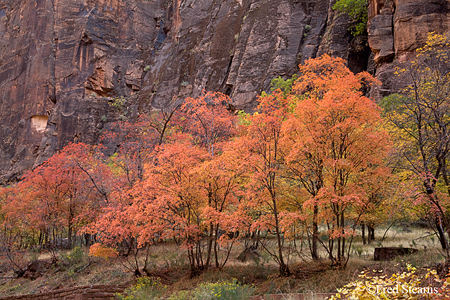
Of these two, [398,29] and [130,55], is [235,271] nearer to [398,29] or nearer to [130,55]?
[398,29]

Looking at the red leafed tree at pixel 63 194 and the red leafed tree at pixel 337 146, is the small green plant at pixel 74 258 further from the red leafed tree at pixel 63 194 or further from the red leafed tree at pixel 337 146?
Answer: the red leafed tree at pixel 337 146

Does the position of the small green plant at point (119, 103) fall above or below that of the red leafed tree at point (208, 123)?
above

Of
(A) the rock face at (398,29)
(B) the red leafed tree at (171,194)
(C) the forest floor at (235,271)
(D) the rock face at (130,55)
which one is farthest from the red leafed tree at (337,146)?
(D) the rock face at (130,55)

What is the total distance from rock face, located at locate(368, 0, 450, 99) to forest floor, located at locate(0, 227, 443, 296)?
12.3m

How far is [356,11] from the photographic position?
108 ft

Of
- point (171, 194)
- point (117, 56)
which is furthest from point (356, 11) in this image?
point (117, 56)

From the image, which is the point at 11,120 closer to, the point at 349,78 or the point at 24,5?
the point at 24,5

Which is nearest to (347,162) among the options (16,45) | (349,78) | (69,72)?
(349,78)

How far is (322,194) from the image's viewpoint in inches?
419

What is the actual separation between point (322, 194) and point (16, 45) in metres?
71.1

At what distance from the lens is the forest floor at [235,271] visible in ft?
37.4

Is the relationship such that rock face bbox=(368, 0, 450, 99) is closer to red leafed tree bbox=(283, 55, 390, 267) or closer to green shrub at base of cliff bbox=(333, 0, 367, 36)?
green shrub at base of cliff bbox=(333, 0, 367, 36)

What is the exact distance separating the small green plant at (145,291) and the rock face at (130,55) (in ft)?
80.9

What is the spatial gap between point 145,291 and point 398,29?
2607cm
